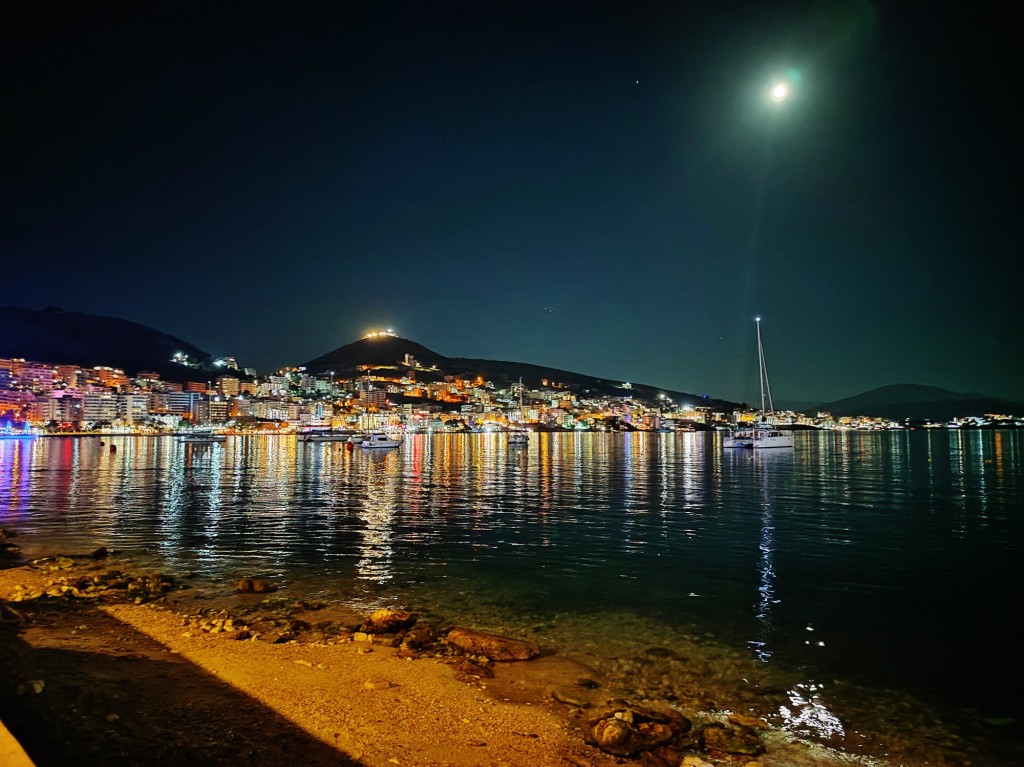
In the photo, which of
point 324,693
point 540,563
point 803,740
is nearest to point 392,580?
point 540,563

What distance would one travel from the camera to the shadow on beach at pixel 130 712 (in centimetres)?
565

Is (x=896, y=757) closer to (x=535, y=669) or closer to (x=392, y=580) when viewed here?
(x=535, y=669)

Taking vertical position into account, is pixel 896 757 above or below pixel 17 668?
below

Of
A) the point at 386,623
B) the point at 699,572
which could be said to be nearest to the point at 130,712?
the point at 386,623

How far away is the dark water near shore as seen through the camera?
26.9ft

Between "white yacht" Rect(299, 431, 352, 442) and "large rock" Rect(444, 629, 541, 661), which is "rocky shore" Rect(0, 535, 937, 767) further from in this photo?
"white yacht" Rect(299, 431, 352, 442)

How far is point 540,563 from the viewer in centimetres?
1606

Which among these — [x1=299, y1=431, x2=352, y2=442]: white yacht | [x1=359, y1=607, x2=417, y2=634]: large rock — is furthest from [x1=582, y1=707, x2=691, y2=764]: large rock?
[x1=299, y1=431, x2=352, y2=442]: white yacht

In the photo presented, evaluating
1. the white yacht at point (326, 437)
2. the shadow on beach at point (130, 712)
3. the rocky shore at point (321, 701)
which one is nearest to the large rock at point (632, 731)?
the rocky shore at point (321, 701)

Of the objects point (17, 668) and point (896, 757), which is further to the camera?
point (17, 668)

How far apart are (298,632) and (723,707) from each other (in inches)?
247

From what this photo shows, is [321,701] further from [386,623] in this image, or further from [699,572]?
[699,572]

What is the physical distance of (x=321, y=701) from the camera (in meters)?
7.09

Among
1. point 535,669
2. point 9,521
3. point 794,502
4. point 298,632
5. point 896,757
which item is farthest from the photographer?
point 794,502
